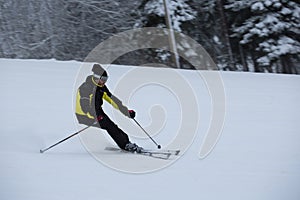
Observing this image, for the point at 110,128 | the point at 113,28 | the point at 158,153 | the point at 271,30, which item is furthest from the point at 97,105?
the point at 113,28

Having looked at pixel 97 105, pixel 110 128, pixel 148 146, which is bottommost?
pixel 148 146

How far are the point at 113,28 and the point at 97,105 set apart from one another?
26.1 feet

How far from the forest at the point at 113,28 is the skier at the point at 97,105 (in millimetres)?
7284

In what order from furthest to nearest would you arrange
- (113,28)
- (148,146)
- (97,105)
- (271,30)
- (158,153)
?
1. (113,28)
2. (271,30)
3. (148,146)
4. (158,153)
5. (97,105)

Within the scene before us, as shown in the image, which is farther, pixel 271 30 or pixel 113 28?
pixel 113 28

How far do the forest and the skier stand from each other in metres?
7.28

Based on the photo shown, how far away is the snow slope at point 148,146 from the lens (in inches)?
131

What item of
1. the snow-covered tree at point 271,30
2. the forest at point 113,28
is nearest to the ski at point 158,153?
the snow-covered tree at point 271,30

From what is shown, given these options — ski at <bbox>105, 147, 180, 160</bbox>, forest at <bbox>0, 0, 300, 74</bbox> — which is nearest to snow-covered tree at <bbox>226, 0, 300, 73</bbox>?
forest at <bbox>0, 0, 300, 74</bbox>

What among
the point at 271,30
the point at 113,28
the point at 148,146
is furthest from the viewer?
the point at 113,28

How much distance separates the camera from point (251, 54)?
11305mm

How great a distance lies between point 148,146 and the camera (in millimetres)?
4203

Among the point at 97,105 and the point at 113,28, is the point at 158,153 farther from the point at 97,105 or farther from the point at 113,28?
Answer: the point at 113,28

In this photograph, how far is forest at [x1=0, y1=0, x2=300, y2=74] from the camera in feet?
36.5
